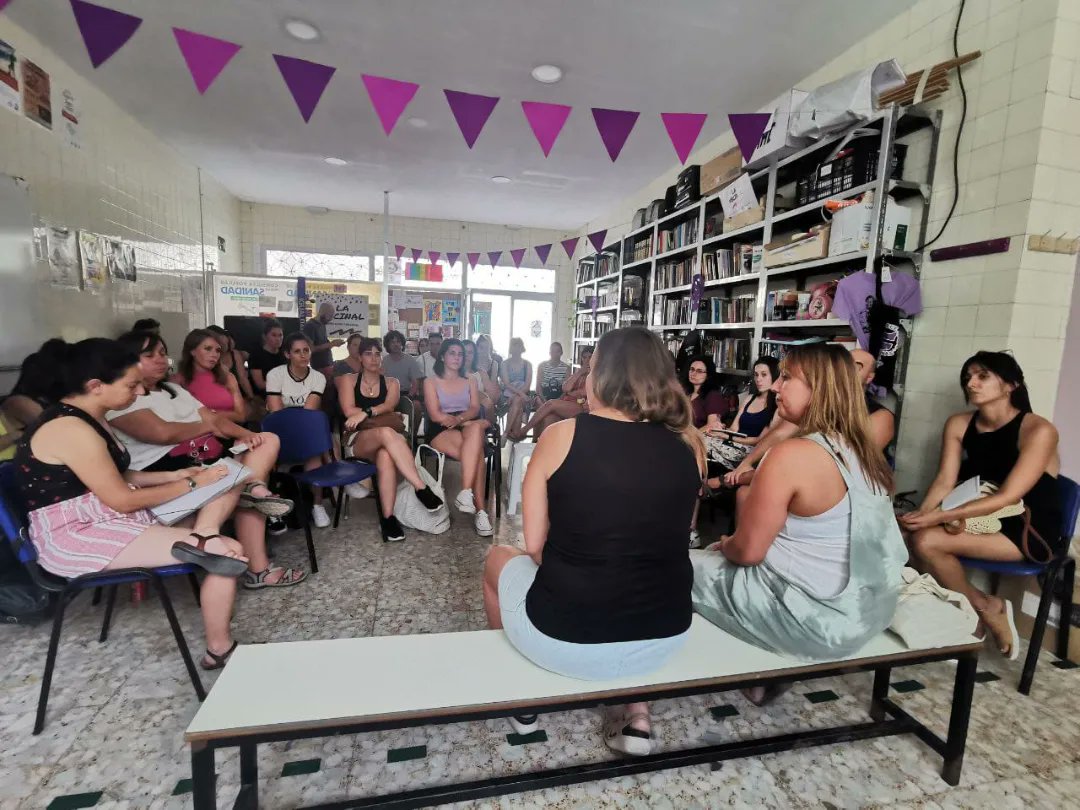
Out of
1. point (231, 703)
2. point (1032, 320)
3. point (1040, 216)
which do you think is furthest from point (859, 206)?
point (231, 703)

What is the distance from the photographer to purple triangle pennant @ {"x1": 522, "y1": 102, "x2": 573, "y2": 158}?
9.39 ft

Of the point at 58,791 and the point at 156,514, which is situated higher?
the point at 156,514

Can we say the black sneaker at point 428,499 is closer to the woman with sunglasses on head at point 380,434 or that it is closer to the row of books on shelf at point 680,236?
the woman with sunglasses on head at point 380,434

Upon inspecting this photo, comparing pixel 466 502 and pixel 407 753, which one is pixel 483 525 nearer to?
pixel 466 502

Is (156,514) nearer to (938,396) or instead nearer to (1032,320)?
(938,396)

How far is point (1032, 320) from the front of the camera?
221 centimetres

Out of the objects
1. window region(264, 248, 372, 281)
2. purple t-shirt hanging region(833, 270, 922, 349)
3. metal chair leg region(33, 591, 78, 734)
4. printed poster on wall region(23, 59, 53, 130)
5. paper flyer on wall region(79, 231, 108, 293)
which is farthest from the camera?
window region(264, 248, 372, 281)

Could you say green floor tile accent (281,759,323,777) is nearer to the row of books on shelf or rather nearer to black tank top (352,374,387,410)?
black tank top (352,374,387,410)

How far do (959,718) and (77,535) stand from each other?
96.6 inches

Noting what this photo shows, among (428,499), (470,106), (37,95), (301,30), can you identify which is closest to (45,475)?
(428,499)

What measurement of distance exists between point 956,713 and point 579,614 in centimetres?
108

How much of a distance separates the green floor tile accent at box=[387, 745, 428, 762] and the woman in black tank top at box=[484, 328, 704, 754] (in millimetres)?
516

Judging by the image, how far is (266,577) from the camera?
2.30 m

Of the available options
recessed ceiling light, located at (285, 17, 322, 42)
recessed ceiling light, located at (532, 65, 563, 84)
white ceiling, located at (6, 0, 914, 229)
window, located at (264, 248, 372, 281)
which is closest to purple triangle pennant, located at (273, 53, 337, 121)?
white ceiling, located at (6, 0, 914, 229)
